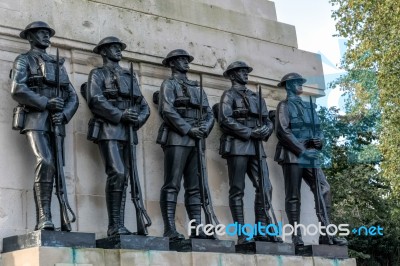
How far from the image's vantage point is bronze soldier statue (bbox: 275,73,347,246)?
1330 centimetres

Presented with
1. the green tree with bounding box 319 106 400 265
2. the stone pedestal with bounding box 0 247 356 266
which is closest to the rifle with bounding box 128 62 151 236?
the stone pedestal with bounding box 0 247 356 266

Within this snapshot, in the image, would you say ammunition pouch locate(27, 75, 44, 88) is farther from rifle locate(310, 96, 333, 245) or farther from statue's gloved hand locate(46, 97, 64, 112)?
rifle locate(310, 96, 333, 245)

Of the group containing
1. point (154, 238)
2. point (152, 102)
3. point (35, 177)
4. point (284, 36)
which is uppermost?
point (284, 36)

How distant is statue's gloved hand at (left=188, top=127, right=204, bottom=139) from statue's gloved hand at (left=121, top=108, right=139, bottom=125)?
3.17ft

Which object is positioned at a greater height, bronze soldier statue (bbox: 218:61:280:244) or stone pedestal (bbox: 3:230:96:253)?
bronze soldier statue (bbox: 218:61:280:244)

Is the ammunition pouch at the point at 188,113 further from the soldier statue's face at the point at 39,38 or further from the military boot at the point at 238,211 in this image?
the soldier statue's face at the point at 39,38

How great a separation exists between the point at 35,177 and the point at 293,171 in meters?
4.69

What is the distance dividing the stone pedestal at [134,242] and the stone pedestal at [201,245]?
1.21 feet

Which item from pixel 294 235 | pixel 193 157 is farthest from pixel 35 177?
pixel 294 235

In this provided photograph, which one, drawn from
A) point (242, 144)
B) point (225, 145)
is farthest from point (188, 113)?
point (242, 144)

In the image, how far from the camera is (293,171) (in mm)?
13328

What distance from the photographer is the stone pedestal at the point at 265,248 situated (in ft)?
39.8

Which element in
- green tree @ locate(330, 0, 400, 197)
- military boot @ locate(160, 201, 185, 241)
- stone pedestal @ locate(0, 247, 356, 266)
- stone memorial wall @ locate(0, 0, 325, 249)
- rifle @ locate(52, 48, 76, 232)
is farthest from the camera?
green tree @ locate(330, 0, 400, 197)

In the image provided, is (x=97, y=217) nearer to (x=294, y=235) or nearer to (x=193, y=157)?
(x=193, y=157)
